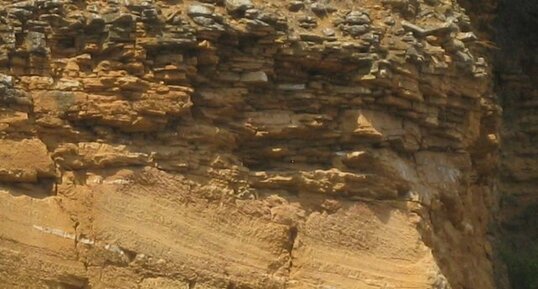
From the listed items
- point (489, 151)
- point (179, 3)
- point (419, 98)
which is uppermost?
point (179, 3)

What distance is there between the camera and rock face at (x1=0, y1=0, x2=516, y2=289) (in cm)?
1340

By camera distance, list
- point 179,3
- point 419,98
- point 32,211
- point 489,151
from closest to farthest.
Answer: point 32,211 → point 179,3 → point 419,98 → point 489,151

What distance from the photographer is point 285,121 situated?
1446cm

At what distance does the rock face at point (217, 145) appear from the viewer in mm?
13398

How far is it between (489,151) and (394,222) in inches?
113

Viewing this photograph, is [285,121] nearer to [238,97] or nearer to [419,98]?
[238,97]

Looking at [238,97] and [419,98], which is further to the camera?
[419,98]

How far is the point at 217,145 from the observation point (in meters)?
14.1

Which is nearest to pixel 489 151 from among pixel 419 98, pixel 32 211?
pixel 419 98

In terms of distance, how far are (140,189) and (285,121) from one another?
5.34 feet

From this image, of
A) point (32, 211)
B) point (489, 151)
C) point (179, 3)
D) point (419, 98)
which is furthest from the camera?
point (489, 151)

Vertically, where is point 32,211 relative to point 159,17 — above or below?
below

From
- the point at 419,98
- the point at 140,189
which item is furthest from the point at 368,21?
the point at 140,189

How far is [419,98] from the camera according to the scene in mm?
15281
